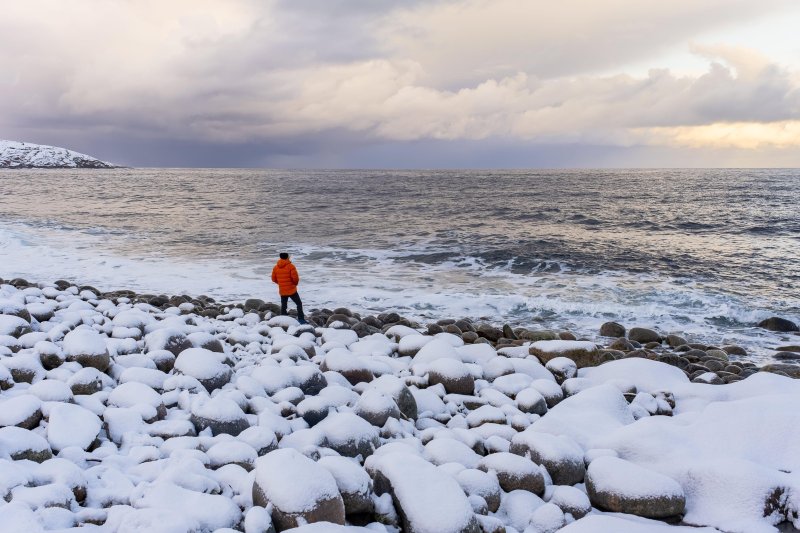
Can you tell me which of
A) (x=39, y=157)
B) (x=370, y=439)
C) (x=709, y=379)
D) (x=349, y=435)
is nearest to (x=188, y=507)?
(x=349, y=435)

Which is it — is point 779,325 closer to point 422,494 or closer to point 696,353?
point 696,353

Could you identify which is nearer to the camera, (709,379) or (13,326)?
(13,326)

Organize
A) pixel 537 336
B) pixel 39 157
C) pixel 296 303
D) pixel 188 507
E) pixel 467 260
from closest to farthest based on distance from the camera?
pixel 188 507, pixel 537 336, pixel 296 303, pixel 467 260, pixel 39 157

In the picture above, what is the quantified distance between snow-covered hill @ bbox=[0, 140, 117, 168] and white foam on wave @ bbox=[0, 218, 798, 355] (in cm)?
15136

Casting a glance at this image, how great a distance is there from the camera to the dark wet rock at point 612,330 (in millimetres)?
9297

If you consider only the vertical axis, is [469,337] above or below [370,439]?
below

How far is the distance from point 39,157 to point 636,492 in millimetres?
176625

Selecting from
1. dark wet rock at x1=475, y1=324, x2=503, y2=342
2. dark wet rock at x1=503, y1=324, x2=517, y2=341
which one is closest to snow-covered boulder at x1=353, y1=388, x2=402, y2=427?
dark wet rock at x1=475, y1=324, x2=503, y2=342

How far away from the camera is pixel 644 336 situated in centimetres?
907

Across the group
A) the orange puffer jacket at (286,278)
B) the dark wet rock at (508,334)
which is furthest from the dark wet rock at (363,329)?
the dark wet rock at (508,334)

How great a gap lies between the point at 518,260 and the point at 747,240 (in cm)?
1137

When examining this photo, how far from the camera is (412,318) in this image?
1016cm

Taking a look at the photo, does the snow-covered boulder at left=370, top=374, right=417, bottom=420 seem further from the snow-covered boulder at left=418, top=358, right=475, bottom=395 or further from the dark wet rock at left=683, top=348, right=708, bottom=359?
the dark wet rock at left=683, top=348, right=708, bottom=359

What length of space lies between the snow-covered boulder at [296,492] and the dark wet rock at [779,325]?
10.1 metres
